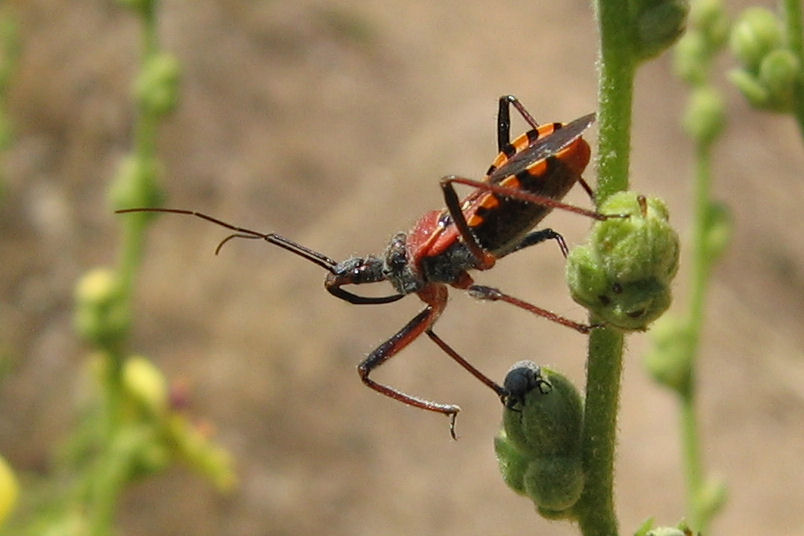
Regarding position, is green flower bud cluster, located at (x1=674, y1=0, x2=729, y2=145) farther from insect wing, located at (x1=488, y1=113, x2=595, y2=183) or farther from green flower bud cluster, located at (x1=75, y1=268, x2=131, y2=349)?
green flower bud cluster, located at (x1=75, y1=268, x2=131, y2=349)

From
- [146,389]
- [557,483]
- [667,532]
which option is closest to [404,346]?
[557,483]

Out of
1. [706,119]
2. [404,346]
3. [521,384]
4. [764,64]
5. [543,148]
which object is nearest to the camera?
[521,384]

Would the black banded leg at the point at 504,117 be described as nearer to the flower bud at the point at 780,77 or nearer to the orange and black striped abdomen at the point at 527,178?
the orange and black striped abdomen at the point at 527,178

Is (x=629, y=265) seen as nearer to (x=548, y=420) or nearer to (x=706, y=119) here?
(x=548, y=420)

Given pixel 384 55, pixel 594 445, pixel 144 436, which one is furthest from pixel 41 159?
pixel 594 445

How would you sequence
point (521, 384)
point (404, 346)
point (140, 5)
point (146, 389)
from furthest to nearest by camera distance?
point (146, 389) → point (140, 5) → point (404, 346) → point (521, 384)

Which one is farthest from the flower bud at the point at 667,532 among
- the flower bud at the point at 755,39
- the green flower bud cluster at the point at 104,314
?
the green flower bud cluster at the point at 104,314
